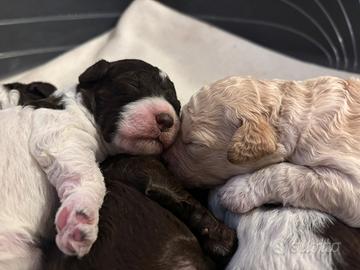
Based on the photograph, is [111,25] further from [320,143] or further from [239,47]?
[320,143]

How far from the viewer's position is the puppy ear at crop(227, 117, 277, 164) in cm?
277

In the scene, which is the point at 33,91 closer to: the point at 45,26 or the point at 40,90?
the point at 40,90

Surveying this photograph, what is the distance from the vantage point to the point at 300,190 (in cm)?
284

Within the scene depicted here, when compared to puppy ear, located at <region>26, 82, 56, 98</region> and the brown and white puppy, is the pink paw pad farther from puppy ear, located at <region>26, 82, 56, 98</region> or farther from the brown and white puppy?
puppy ear, located at <region>26, 82, 56, 98</region>

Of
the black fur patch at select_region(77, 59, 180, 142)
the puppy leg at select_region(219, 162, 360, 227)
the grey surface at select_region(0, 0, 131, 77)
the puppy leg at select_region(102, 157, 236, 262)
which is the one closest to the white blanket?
the grey surface at select_region(0, 0, 131, 77)

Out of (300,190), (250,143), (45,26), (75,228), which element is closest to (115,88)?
(250,143)

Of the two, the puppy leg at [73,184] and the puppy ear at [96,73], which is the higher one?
the puppy ear at [96,73]

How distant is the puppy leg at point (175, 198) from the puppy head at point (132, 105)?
→ 0.11 metres

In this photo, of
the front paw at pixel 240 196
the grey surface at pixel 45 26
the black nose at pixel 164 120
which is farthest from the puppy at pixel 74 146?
the grey surface at pixel 45 26

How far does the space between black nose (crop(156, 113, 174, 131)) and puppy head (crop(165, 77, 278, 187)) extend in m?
0.12

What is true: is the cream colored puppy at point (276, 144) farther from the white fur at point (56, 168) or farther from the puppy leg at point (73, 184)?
the puppy leg at point (73, 184)

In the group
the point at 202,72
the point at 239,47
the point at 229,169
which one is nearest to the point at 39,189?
the point at 229,169

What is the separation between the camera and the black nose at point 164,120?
303 centimetres

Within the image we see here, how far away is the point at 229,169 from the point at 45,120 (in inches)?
38.8
